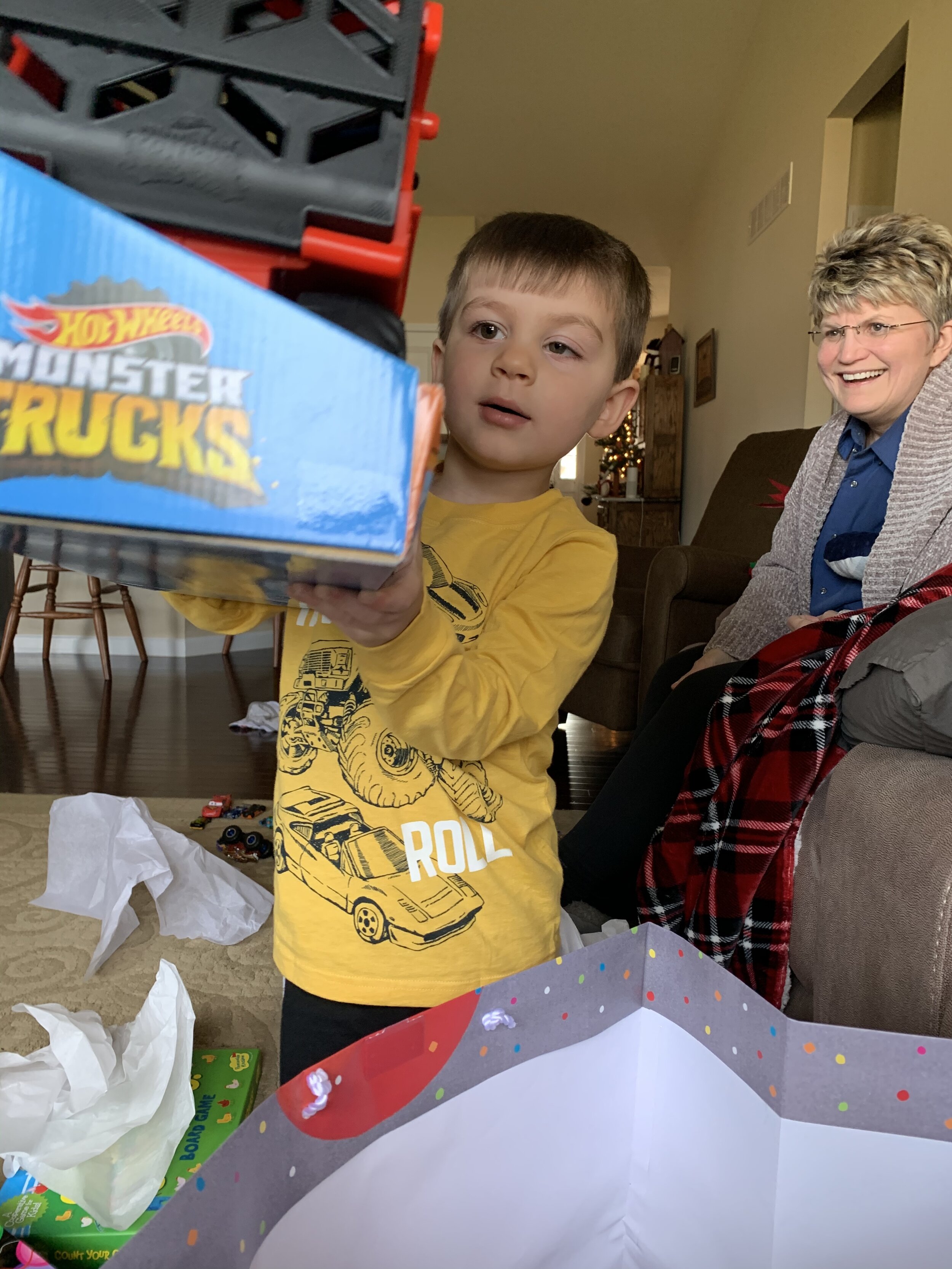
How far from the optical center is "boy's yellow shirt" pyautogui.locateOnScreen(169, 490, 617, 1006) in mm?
641

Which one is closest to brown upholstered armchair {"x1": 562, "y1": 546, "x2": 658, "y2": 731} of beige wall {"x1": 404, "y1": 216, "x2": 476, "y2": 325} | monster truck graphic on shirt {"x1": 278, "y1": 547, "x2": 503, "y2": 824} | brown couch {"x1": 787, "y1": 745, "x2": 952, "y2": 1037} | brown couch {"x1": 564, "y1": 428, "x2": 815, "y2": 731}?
brown couch {"x1": 564, "y1": 428, "x2": 815, "y2": 731}

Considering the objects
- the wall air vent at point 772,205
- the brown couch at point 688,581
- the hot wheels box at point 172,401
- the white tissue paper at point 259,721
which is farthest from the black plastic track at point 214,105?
the wall air vent at point 772,205

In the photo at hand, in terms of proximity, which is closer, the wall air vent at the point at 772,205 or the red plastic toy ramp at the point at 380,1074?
the red plastic toy ramp at the point at 380,1074

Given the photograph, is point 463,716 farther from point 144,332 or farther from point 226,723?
point 226,723

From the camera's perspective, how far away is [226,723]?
9.91ft

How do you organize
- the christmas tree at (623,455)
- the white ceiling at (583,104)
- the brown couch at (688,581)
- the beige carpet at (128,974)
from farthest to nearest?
the christmas tree at (623,455), the white ceiling at (583,104), the brown couch at (688,581), the beige carpet at (128,974)

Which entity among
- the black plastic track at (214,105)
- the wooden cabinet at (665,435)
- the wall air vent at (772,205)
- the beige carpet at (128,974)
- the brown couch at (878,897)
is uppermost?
the wall air vent at (772,205)

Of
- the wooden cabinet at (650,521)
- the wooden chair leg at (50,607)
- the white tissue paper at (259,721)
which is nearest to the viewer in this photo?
the white tissue paper at (259,721)

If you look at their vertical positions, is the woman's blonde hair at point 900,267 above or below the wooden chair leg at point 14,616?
above

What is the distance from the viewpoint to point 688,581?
214cm

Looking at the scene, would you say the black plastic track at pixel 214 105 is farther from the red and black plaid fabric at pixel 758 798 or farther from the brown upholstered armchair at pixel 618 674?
the brown upholstered armchair at pixel 618 674

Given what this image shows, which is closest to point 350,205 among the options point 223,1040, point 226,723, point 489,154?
point 223,1040

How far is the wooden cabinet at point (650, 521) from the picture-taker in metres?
→ 5.27

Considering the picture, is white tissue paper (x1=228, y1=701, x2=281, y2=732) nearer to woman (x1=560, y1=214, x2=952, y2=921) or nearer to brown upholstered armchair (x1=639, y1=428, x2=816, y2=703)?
brown upholstered armchair (x1=639, y1=428, x2=816, y2=703)
